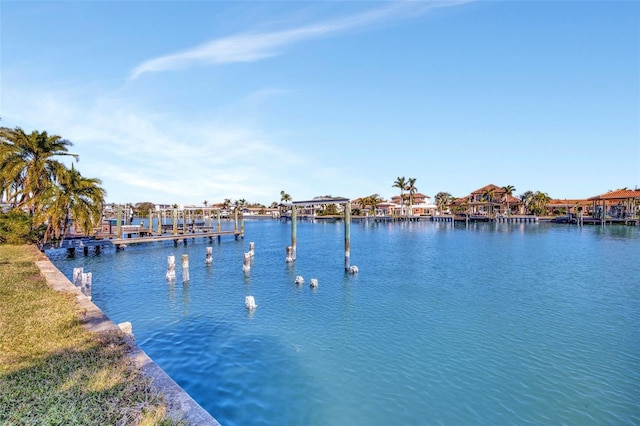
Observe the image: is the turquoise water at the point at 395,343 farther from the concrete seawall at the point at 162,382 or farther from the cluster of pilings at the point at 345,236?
the concrete seawall at the point at 162,382

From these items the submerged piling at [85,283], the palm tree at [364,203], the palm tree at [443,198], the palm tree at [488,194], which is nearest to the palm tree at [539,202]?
the palm tree at [488,194]

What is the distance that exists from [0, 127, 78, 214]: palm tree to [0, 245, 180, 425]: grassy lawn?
27582 mm

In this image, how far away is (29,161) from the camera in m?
31.6

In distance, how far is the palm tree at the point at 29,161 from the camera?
30.4 m

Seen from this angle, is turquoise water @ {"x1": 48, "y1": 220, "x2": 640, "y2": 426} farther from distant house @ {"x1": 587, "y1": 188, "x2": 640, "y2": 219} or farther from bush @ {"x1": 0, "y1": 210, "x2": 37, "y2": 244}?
distant house @ {"x1": 587, "y1": 188, "x2": 640, "y2": 219}

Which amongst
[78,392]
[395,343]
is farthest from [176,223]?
[78,392]

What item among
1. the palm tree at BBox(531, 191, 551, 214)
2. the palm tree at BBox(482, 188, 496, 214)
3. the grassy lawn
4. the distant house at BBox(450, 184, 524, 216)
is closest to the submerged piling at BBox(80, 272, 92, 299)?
the grassy lawn

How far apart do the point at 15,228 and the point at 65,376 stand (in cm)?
3114

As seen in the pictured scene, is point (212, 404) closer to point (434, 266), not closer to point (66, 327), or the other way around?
point (66, 327)

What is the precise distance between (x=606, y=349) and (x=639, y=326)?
383 centimetres

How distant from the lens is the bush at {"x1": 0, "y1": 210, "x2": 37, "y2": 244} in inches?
1131

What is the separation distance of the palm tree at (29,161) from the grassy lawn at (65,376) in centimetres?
2758

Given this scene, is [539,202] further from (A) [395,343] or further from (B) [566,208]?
(A) [395,343]

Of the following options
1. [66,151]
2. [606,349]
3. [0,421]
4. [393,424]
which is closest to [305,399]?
[393,424]
